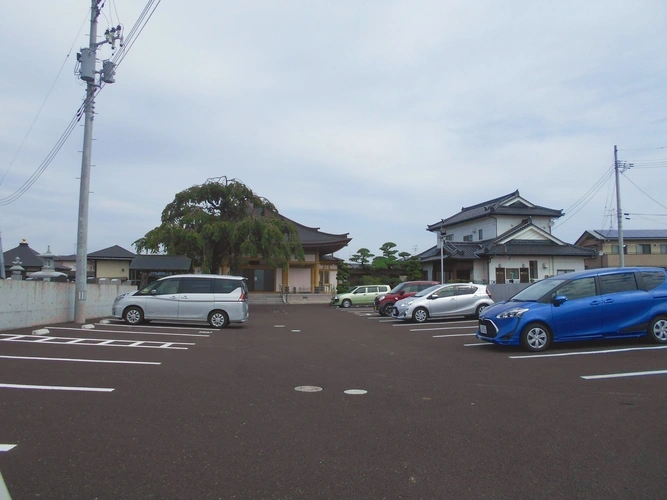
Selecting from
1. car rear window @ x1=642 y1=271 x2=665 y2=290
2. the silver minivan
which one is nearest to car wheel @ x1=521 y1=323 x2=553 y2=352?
car rear window @ x1=642 y1=271 x2=665 y2=290

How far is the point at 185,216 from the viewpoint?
28.8 meters

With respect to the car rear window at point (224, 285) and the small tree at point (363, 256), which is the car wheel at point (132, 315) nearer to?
the car rear window at point (224, 285)

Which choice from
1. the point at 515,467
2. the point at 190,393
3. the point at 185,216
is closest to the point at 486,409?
the point at 515,467

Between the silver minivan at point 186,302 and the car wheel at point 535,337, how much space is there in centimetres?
899

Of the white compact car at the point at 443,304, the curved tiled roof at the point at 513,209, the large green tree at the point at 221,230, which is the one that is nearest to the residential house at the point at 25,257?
the large green tree at the point at 221,230

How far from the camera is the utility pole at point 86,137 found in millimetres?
15609

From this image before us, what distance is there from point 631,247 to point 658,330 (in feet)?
106

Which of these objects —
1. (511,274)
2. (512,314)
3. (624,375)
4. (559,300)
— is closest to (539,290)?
(559,300)

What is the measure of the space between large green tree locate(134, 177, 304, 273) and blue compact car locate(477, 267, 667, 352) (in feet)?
65.5

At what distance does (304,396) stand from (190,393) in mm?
1499

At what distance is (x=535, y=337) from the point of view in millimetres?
9852

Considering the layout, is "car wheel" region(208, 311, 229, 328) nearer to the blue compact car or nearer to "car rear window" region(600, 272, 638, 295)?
the blue compact car

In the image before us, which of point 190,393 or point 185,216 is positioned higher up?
point 185,216

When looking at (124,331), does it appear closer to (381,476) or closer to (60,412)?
(60,412)
